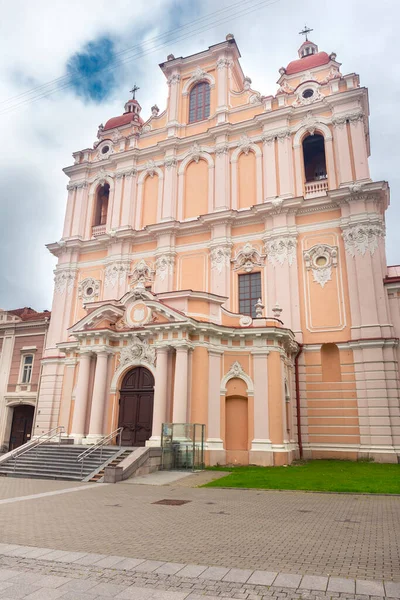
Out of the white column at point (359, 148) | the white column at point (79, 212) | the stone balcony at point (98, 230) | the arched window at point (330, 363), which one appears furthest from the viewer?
the white column at point (79, 212)

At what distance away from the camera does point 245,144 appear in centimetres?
2997

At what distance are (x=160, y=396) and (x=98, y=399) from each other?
3.58 m

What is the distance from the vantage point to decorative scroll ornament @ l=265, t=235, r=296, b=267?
85.5 ft

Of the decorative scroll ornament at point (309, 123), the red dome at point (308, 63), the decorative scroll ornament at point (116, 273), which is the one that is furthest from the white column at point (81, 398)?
the red dome at point (308, 63)

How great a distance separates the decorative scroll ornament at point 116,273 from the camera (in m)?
30.8

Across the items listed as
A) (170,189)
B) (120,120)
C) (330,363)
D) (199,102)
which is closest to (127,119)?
(120,120)

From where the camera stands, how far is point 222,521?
9.03m

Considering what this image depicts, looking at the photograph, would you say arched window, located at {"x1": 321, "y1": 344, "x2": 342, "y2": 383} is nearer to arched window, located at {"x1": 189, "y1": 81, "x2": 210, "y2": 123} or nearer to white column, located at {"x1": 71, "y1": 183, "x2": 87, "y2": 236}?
arched window, located at {"x1": 189, "y1": 81, "x2": 210, "y2": 123}

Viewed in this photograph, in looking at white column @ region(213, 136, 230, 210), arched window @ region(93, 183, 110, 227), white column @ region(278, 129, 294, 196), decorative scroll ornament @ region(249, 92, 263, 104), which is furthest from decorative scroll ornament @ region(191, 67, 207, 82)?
arched window @ region(93, 183, 110, 227)

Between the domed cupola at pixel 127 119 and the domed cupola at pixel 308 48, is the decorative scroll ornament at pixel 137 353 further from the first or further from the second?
the domed cupola at pixel 308 48

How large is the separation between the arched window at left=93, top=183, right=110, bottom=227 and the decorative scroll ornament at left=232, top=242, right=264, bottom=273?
41.2ft

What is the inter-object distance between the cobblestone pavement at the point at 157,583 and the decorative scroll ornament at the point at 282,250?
21428 mm

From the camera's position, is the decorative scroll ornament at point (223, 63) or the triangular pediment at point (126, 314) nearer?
the triangular pediment at point (126, 314)

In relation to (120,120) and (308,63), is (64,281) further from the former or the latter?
(308,63)
